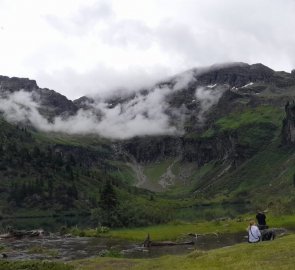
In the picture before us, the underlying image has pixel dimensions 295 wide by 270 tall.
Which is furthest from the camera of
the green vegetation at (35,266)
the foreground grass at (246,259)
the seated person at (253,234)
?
the seated person at (253,234)

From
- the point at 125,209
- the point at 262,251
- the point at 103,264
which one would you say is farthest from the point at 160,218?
the point at 262,251

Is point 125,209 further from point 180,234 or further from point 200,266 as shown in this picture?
point 200,266

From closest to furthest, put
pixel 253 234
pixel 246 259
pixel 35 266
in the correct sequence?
pixel 246 259, pixel 253 234, pixel 35 266

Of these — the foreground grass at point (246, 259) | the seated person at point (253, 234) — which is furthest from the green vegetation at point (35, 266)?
the seated person at point (253, 234)

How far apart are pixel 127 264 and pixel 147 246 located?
34.9 metres

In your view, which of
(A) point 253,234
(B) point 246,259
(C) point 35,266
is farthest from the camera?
(C) point 35,266

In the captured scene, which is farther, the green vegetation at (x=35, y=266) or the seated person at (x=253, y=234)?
the seated person at (x=253, y=234)

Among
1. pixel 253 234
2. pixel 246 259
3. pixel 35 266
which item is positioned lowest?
pixel 35 266

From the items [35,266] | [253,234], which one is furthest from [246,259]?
[35,266]

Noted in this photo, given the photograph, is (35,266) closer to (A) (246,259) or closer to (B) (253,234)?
(B) (253,234)

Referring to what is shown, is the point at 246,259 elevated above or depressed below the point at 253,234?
below

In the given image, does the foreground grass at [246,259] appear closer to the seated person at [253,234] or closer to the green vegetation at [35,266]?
the green vegetation at [35,266]

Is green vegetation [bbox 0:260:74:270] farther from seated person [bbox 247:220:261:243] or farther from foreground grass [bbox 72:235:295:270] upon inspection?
seated person [bbox 247:220:261:243]

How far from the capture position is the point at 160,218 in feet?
551
